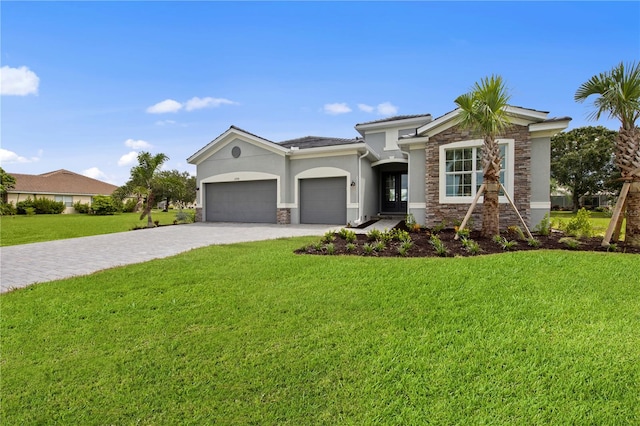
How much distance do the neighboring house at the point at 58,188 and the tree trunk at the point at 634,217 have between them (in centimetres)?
4767

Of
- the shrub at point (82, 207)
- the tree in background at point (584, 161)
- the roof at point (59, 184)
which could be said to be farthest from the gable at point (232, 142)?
the tree in background at point (584, 161)

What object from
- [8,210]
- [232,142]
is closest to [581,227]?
[232,142]

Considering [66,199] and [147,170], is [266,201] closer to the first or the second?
[147,170]

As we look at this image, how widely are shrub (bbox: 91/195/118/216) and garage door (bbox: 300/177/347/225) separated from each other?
28382 millimetres

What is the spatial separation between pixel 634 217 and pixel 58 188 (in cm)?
5017

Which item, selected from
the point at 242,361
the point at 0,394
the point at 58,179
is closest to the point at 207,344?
the point at 242,361

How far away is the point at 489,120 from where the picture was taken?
27.4 ft

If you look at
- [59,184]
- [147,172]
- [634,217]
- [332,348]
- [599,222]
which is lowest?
[332,348]

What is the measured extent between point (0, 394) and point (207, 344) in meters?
1.75

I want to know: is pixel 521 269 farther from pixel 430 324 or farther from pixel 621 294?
pixel 430 324

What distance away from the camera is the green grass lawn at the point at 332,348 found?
235 cm

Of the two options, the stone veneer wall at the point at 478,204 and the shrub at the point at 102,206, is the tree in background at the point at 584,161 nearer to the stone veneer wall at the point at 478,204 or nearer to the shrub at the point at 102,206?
the stone veneer wall at the point at 478,204

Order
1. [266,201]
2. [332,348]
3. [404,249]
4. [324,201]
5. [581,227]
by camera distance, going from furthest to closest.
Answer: [266,201] → [324,201] → [581,227] → [404,249] → [332,348]

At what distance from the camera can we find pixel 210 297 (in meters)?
4.46
